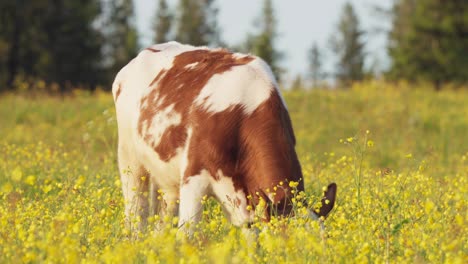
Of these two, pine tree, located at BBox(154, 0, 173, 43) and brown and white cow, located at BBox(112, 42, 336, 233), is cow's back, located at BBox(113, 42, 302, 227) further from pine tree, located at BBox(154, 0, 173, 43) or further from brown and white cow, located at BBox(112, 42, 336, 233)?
pine tree, located at BBox(154, 0, 173, 43)

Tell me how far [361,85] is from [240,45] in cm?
3594

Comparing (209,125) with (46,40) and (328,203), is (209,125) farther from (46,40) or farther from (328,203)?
(46,40)

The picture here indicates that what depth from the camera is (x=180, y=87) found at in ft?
23.2

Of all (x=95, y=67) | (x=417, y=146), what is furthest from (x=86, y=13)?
(x=417, y=146)

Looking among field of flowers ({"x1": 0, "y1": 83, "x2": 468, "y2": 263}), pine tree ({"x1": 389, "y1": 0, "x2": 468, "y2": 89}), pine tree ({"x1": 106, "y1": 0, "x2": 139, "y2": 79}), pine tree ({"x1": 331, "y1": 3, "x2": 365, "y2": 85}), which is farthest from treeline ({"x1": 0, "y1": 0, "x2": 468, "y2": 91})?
pine tree ({"x1": 331, "y1": 3, "x2": 365, "y2": 85})

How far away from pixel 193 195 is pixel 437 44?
31987 millimetres

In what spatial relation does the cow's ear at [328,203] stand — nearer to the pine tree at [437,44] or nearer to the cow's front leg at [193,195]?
the cow's front leg at [193,195]

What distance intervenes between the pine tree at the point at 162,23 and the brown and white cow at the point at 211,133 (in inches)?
2217

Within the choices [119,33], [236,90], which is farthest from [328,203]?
[119,33]

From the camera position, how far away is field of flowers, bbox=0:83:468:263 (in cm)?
457

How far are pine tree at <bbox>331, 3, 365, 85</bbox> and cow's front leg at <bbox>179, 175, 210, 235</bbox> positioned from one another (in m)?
59.6

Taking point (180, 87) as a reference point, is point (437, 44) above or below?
below

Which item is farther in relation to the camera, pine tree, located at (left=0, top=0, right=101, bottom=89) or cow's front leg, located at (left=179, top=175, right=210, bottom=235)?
pine tree, located at (left=0, top=0, right=101, bottom=89)

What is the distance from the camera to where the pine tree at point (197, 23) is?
58.7m
